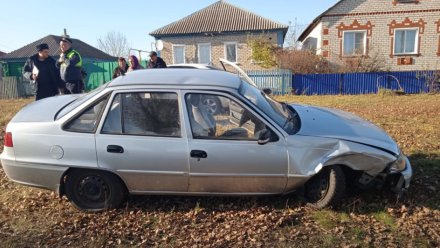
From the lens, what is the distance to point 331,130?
3945mm

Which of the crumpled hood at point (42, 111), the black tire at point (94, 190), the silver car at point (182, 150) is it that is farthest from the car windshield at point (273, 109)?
the crumpled hood at point (42, 111)

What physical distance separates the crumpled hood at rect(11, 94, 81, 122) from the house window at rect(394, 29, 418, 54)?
67.5ft

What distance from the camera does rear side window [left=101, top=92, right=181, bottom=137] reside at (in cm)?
383

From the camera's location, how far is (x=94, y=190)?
13.2 ft

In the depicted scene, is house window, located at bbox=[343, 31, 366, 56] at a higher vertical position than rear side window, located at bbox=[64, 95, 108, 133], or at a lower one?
higher

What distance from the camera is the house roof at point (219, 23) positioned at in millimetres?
23812

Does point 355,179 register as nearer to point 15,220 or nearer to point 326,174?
point 326,174

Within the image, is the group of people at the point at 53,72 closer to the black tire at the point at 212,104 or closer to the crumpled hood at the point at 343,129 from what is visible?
the black tire at the point at 212,104

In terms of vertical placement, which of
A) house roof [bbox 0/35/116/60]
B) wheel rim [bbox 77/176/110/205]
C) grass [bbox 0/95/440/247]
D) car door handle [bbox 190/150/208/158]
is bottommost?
grass [bbox 0/95/440/247]

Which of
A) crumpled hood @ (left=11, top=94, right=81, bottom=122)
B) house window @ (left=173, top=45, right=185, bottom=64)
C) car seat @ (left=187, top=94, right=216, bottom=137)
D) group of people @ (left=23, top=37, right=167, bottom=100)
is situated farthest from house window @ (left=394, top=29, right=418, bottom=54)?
crumpled hood @ (left=11, top=94, right=81, bottom=122)

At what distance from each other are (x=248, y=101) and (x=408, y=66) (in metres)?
20.3

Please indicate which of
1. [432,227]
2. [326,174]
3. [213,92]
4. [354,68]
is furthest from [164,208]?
[354,68]

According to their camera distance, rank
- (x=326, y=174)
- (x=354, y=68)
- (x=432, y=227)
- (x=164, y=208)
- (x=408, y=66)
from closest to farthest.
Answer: (x=432, y=227) → (x=326, y=174) → (x=164, y=208) → (x=354, y=68) → (x=408, y=66)

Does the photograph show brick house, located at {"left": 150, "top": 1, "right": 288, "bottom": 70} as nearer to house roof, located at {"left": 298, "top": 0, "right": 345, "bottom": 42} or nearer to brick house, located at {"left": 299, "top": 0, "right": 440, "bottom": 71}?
house roof, located at {"left": 298, "top": 0, "right": 345, "bottom": 42}
